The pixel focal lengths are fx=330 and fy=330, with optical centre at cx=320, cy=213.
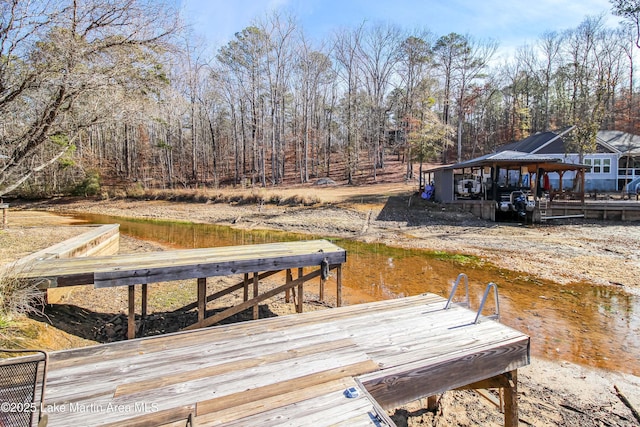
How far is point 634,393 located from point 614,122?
131ft

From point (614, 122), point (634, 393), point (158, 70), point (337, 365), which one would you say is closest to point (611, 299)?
point (634, 393)

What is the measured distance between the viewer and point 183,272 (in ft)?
14.8

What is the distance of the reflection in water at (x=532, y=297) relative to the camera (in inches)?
195

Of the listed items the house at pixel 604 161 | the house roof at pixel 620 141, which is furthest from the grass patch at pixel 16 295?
the house roof at pixel 620 141

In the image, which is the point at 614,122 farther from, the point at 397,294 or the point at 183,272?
the point at 183,272

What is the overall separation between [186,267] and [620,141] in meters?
30.7

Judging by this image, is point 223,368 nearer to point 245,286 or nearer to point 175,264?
point 175,264

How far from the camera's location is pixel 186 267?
4.48 meters

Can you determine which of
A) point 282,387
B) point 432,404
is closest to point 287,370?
point 282,387

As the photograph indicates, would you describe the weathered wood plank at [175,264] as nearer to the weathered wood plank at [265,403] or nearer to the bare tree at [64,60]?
the bare tree at [64,60]

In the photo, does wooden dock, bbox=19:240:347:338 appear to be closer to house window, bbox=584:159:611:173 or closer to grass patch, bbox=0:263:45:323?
grass patch, bbox=0:263:45:323

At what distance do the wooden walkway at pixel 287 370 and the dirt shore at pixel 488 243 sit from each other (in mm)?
886

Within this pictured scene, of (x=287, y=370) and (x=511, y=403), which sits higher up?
(x=287, y=370)

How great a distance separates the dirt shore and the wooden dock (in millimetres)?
1561
